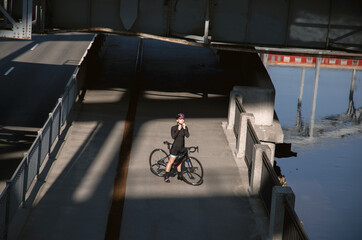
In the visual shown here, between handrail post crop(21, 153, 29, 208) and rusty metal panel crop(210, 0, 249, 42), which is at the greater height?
rusty metal panel crop(210, 0, 249, 42)

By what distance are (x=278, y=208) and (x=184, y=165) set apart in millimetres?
4537

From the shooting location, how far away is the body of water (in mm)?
31750

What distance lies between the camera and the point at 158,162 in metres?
16.6

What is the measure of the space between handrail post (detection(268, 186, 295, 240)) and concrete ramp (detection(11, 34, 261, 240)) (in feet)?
2.53

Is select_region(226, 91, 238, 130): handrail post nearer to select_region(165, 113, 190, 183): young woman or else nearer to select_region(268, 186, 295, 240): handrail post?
select_region(165, 113, 190, 183): young woman

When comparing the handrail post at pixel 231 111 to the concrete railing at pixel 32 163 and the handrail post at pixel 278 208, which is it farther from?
the handrail post at pixel 278 208

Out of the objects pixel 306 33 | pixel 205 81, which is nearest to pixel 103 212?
pixel 306 33

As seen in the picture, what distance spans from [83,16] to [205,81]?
938cm

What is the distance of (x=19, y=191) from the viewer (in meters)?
13.2

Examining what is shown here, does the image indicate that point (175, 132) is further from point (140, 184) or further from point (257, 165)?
point (257, 165)

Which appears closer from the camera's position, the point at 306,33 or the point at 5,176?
the point at 5,176

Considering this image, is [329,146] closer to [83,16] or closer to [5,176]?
[83,16]

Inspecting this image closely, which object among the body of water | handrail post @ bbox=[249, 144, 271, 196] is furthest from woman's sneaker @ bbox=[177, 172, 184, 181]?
the body of water

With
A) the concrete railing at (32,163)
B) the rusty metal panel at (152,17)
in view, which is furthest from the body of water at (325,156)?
the concrete railing at (32,163)
